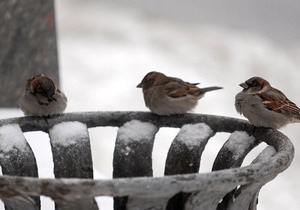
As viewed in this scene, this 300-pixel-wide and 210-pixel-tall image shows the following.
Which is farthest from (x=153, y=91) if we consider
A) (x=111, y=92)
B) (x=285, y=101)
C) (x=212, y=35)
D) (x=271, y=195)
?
(x=212, y=35)

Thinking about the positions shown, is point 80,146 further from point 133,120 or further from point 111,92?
point 111,92

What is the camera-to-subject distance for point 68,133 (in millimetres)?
3424

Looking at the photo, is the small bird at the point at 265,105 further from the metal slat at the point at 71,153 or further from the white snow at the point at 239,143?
the metal slat at the point at 71,153

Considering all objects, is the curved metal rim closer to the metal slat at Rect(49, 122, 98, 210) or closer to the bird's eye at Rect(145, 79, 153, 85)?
the metal slat at Rect(49, 122, 98, 210)

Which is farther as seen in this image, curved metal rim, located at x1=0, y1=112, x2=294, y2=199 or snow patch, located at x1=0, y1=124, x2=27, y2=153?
snow patch, located at x1=0, y1=124, x2=27, y2=153

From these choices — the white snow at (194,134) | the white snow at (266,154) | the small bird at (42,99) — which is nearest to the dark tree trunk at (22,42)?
the small bird at (42,99)

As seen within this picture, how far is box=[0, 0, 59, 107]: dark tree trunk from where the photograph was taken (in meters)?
7.07

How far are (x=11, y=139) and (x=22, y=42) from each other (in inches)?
162

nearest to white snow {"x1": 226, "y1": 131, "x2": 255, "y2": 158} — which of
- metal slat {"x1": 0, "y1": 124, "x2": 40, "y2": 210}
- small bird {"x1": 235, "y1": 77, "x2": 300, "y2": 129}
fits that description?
small bird {"x1": 235, "y1": 77, "x2": 300, "y2": 129}

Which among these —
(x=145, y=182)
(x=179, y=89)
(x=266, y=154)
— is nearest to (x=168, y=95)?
(x=179, y=89)

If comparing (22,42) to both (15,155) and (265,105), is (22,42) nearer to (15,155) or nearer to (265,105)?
(265,105)

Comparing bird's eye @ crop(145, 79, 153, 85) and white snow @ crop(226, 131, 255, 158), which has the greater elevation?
bird's eye @ crop(145, 79, 153, 85)

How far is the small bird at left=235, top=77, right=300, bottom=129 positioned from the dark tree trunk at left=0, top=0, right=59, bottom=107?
3819mm

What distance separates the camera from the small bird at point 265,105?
365cm
